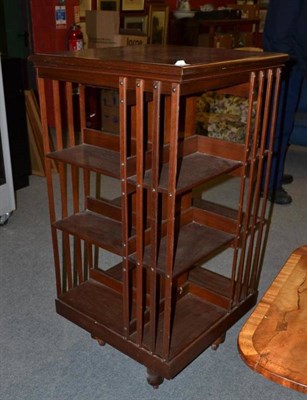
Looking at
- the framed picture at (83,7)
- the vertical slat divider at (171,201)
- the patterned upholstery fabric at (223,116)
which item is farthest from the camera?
the framed picture at (83,7)

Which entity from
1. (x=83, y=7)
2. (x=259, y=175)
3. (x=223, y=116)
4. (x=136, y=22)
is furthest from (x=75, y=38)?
(x=259, y=175)

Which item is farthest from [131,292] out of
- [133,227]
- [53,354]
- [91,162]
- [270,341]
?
[270,341]

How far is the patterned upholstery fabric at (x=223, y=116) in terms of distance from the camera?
3674 mm

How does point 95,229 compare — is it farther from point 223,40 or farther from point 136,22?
point 223,40

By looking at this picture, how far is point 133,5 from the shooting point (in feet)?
17.2

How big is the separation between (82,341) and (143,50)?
1177 millimetres

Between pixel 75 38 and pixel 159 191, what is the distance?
3592 mm

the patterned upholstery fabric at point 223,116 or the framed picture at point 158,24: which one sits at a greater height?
the framed picture at point 158,24

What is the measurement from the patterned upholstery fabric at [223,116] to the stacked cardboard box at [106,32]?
1.10 meters

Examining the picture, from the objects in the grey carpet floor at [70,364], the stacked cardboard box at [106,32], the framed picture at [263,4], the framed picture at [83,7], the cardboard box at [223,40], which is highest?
the framed picture at [263,4]

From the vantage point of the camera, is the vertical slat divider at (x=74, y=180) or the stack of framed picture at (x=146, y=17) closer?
the vertical slat divider at (x=74, y=180)

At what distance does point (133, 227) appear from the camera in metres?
1.76

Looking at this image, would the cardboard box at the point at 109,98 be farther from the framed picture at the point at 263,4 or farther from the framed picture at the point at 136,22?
the framed picture at the point at 263,4

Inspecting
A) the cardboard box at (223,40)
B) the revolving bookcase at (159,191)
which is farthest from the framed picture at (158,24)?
the revolving bookcase at (159,191)
